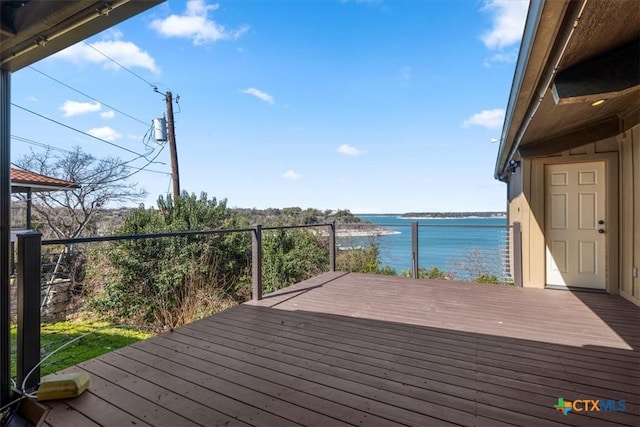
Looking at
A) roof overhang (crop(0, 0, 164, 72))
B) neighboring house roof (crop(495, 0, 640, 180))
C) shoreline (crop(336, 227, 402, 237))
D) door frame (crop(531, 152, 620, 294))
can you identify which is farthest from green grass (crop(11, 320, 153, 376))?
door frame (crop(531, 152, 620, 294))

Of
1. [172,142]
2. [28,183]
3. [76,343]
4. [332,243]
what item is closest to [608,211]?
[332,243]

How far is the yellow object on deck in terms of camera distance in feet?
6.21

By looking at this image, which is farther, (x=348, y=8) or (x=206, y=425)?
(x=348, y=8)

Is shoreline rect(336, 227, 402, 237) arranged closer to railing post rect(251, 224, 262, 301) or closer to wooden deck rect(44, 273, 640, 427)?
railing post rect(251, 224, 262, 301)

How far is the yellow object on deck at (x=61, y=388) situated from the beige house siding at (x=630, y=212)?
5.27m

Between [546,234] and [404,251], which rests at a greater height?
[546,234]

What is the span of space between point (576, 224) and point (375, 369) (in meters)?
4.03

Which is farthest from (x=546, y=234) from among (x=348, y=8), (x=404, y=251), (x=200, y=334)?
Result: (x=348, y=8)

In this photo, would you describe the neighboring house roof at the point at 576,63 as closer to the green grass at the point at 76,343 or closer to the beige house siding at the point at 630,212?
the beige house siding at the point at 630,212

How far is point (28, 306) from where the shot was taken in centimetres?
190

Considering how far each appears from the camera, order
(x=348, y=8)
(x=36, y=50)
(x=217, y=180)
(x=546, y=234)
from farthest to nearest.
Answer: (x=217, y=180) → (x=348, y=8) → (x=546, y=234) → (x=36, y=50)

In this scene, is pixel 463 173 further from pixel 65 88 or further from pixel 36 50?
pixel 36 50

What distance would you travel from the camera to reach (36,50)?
180 cm

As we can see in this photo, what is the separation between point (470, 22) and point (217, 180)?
1342 centimetres
